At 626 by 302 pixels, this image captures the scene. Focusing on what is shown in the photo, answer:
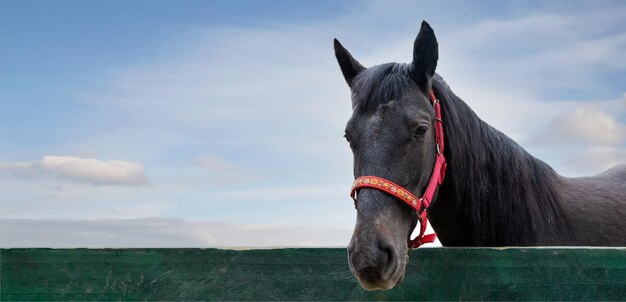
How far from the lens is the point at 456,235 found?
402cm

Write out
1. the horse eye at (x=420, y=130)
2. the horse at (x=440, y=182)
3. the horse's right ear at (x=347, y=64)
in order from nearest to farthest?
the horse at (x=440, y=182), the horse eye at (x=420, y=130), the horse's right ear at (x=347, y=64)

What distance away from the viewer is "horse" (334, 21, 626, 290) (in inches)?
125

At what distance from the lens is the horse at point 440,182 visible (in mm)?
3182

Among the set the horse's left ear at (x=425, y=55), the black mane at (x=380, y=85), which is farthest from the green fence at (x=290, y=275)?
the horse's left ear at (x=425, y=55)

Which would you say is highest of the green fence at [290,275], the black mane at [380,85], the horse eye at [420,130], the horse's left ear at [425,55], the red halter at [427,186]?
the horse's left ear at [425,55]

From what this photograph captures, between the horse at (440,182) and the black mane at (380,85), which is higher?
the black mane at (380,85)

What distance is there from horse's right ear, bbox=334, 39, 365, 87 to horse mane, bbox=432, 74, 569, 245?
0.52 meters

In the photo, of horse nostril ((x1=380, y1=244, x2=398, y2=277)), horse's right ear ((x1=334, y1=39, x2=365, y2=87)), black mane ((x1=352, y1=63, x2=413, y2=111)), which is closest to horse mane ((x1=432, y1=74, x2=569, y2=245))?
black mane ((x1=352, y1=63, x2=413, y2=111))

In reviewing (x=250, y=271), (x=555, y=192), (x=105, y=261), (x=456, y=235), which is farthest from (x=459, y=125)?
(x=105, y=261)

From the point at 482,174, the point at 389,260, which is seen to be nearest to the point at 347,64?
the point at 482,174

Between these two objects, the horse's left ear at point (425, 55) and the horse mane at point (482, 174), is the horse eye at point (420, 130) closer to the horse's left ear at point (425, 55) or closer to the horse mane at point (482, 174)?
the horse mane at point (482, 174)

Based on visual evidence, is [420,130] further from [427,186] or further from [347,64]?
[347,64]

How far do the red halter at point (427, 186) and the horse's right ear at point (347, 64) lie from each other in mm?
624

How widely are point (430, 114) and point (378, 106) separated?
0.35 m
